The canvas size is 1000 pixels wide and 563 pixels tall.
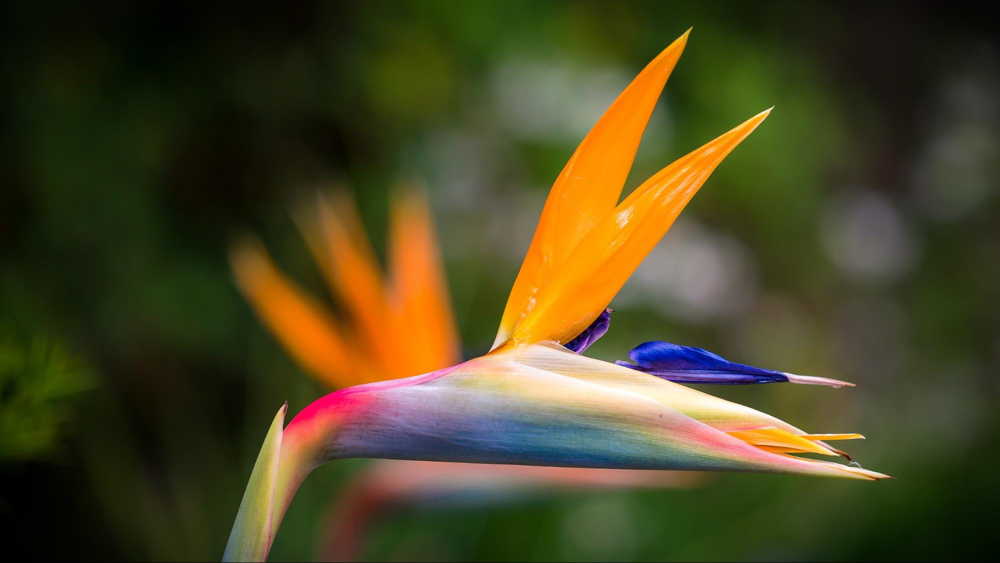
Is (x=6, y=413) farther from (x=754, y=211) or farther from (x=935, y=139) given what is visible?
(x=935, y=139)

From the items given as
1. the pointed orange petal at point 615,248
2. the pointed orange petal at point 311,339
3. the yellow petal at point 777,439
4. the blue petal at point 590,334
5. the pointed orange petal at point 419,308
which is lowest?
the pointed orange petal at point 311,339

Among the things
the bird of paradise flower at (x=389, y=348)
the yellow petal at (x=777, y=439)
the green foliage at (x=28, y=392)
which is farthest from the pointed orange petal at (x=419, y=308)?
the yellow petal at (x=777, y=439)

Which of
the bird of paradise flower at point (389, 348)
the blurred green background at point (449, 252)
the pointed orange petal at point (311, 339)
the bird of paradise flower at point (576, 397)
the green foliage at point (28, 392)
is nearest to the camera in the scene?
the bird of paradise flower at point (576, 397)

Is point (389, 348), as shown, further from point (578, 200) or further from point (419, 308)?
point (578, 200)

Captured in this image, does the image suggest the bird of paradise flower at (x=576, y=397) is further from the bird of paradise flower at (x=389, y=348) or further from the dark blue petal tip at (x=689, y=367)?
the bird of paradise flower at (x=389, y=348)

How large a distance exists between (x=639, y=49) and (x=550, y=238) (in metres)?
1.15

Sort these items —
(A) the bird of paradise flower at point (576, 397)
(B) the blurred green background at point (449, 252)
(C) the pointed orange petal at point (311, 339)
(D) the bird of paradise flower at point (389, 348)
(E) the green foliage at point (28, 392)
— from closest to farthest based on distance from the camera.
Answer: (A) the bird of paradise flower at point (576, 397) < (E) the green foliage at point (28, 392) < (D) the bird of paradise flower at point (389, 348) < (C) the pointed orange petal at point (311, 339) < (B) the blurred green background at point (449, 252)

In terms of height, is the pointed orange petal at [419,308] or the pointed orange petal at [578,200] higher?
the pointed orange petal at [578,200]

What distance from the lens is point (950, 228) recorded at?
6.02 feet

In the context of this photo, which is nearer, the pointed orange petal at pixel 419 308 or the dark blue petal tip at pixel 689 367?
the dark blue petal tip at pixel 689 367

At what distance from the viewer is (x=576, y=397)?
325 millimetres

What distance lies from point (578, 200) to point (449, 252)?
958 millimetres

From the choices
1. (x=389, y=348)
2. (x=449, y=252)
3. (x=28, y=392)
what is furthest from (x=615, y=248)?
(x=449, y=252)

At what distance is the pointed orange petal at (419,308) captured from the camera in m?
0.83
